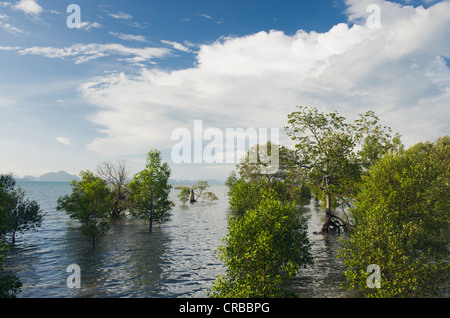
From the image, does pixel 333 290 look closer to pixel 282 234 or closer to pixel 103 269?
pixel 282 234

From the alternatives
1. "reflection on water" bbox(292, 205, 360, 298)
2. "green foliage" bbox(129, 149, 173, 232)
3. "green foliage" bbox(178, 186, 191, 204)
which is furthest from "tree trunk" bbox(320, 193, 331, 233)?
"green foliage" bbox(178, 186, 191, 204)

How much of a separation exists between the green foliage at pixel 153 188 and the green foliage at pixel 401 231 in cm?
3620

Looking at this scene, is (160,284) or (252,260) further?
(160,284)

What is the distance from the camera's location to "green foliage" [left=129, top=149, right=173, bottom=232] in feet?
172

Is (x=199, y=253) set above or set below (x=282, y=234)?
below

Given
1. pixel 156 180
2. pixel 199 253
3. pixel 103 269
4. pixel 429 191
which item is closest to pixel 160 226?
pixel 156 180

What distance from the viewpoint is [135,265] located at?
108 ft

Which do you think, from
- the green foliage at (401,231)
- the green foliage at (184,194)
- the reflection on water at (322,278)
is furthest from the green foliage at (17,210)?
the green foliage at (184,194)

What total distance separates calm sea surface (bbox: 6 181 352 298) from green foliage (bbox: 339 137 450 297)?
20.6 ft

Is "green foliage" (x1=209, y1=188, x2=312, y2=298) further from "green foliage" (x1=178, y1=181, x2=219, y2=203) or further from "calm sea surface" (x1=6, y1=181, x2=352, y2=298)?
"green foliage" (x1=178, y1=181, x2=219, y2=203)

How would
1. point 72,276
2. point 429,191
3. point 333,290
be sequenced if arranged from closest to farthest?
point 333,290 → point 429,191 → point 72,276

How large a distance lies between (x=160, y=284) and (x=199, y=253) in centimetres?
1259

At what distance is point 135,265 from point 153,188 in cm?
2105

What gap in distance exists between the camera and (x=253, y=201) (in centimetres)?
4647
